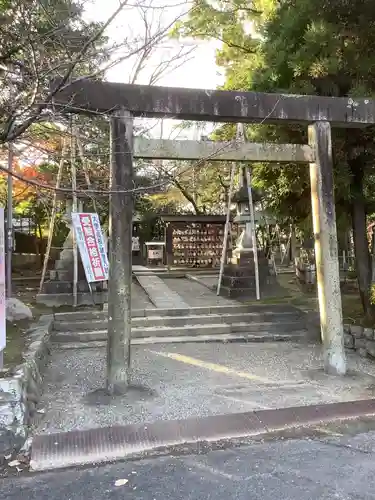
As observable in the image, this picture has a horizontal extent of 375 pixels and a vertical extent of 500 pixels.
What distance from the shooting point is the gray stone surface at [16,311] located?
7867 mm

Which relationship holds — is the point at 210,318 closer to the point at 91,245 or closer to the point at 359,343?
the point at 359,343

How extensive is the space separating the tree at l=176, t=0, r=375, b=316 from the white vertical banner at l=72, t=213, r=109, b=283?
387 cm

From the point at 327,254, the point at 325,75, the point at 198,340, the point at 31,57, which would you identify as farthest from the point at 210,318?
the point at 31,57

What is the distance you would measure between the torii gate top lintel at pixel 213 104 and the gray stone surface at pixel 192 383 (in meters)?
3.30

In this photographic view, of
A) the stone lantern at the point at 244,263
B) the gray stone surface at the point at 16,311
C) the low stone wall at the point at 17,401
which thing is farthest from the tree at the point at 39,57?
the stone lantern at the point at 244,263

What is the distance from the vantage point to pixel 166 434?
4.21 meters

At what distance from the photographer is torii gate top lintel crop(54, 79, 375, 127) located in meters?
5.04

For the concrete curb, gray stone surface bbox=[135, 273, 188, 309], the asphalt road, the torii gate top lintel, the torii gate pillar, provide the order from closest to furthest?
the asphalt road, the concrete curb, the torii gate top lintel, the torii gate pillar, gray stone surface bbox=[135, 273, 188, 309]

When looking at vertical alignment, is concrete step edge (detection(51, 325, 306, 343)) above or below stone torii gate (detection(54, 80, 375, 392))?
below

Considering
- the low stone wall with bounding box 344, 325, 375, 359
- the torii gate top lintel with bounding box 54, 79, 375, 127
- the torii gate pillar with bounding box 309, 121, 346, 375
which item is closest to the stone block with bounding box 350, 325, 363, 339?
the low stone wall with bounding box 344, 325, 375, 359

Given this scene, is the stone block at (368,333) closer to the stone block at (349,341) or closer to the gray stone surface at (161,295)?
the stone block at (349,341)

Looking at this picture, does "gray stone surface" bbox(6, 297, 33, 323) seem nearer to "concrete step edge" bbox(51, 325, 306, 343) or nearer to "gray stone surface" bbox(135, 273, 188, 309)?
"concrete step edge" bbox(51, 325, 306, 343)

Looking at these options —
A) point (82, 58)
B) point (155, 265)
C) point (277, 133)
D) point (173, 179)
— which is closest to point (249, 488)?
point (173, 179)

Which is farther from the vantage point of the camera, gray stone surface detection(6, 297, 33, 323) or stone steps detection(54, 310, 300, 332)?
stone steps detection(54, 310, 300, 332)
